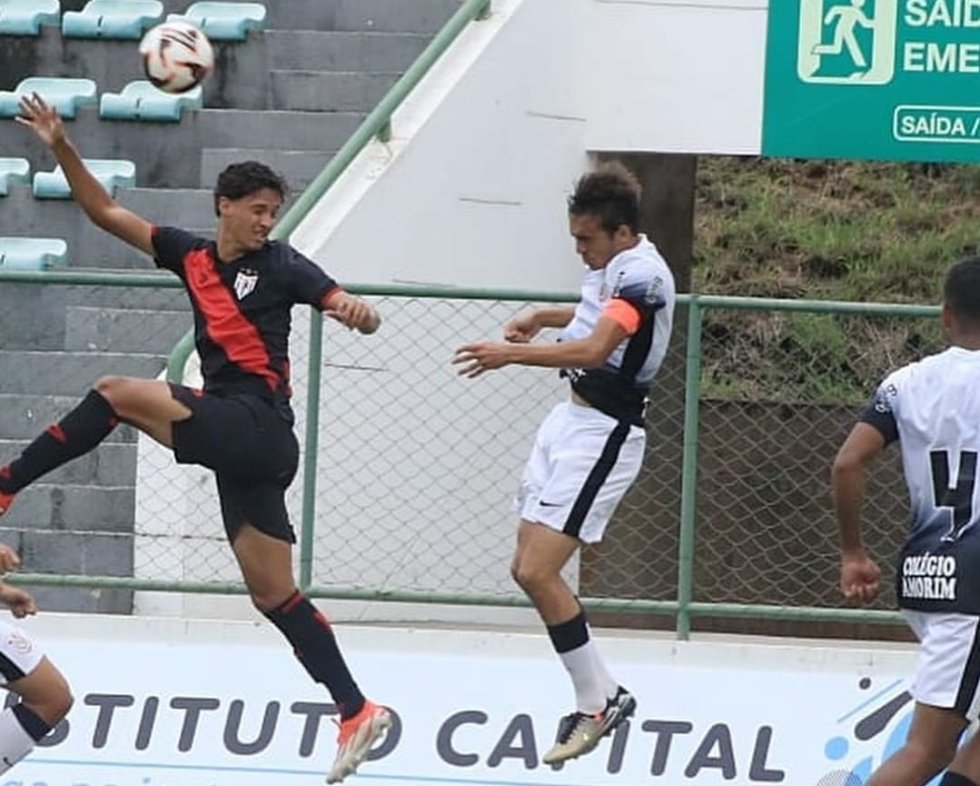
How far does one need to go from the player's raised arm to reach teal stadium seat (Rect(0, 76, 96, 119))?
4.95 meters

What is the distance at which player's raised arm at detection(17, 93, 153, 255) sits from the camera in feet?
30.9

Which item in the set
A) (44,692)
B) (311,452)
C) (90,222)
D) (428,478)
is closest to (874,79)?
(428,478)

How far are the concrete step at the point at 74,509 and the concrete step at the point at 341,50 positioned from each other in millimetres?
2999

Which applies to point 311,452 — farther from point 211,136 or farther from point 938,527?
point 938,527

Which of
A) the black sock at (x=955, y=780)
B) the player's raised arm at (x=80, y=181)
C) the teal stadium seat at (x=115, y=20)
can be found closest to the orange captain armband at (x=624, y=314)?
the player's raised arm at (x=80, y=181)

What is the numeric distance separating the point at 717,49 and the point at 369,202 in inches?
85.6

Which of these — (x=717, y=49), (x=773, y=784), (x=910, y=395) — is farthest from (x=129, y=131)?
(x=910, y=395)

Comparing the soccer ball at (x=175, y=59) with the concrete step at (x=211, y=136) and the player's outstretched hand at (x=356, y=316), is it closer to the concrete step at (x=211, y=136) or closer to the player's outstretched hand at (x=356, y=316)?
the player's outstretched hand at (x=356, y=316)

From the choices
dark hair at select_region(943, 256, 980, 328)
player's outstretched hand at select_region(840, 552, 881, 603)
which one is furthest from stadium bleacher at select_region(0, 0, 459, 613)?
dark hair at select_region(943, 256, 980, 328)

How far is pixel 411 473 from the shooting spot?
12.8 m

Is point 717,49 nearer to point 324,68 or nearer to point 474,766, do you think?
point 324,68

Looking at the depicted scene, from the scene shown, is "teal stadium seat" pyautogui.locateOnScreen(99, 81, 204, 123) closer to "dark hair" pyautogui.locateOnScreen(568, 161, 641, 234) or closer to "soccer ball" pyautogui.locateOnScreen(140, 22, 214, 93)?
"soccer ball" pyautogui.locateOnScreen(140, 22, 214, 93)

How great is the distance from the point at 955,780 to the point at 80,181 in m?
3.56

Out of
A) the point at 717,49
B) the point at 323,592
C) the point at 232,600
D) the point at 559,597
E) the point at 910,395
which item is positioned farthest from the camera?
the point at 717,49
